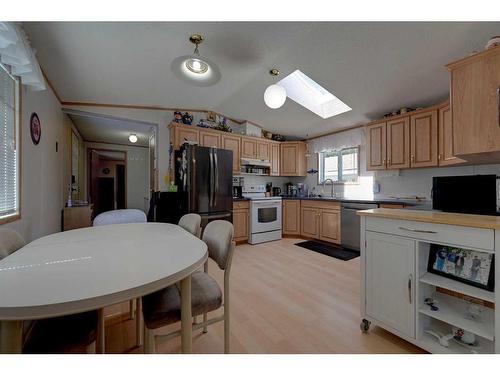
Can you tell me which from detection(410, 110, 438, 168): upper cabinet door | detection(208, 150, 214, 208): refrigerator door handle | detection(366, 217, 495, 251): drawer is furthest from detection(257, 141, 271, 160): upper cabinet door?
detection(366, 217, 495, 251): drawer

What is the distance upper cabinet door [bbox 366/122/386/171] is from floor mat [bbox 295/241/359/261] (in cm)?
140

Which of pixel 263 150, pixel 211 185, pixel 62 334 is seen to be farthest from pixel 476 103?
pixel 263 150

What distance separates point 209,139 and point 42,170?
221 centimetres

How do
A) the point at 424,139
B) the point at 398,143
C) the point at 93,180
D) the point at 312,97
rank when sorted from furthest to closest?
the point at 93,180 < the point at 312,97 < the point at 398,143 < the point at 424,139

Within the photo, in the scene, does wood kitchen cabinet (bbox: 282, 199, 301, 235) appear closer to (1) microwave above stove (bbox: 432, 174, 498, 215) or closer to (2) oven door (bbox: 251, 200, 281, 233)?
(2) oven door (bbox: 251, 200, 281, 233)

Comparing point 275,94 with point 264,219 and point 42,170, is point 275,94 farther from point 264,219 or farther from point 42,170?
point 42,170

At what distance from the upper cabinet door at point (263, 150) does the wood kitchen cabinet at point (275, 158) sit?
0.12 meters

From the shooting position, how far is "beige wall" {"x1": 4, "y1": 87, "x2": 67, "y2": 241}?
1.90 metres

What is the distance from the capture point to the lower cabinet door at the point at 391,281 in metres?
1.34

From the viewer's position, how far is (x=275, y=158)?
4.75m

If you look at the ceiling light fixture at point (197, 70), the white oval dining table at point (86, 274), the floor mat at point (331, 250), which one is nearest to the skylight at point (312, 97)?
the ceiling light fixture at point (197, 70)

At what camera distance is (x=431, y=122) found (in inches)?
111

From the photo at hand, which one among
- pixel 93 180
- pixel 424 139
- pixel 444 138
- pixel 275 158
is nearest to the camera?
pixel 444 138

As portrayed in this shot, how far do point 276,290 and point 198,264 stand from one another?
5.02 ft
